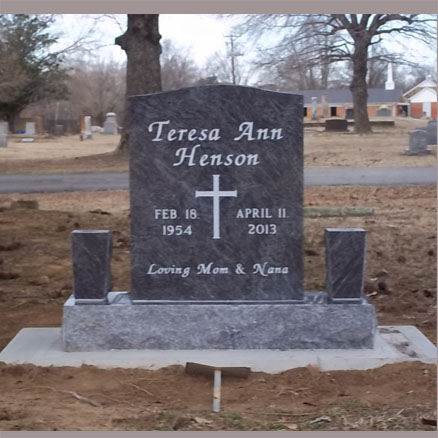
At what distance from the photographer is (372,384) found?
16.6 feet

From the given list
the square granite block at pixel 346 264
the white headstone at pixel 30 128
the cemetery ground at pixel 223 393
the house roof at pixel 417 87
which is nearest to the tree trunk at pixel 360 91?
→ the white headstone at pixel 30 128

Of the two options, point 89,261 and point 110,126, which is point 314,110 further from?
point 89,261

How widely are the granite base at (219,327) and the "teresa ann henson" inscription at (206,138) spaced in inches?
38.9

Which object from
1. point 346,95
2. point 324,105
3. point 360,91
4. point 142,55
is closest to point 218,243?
point 142,55

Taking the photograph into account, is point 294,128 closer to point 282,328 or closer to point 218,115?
point 218,115

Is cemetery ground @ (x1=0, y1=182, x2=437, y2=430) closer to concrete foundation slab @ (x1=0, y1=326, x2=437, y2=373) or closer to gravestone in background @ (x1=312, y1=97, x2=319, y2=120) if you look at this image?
concrete foundation slab @ (x1=0, y1=326, x2=437, y2=373)

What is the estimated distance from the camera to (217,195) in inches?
221

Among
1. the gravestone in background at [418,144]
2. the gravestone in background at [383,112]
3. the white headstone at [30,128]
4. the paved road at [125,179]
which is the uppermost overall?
the gravestone in background at [383,112]

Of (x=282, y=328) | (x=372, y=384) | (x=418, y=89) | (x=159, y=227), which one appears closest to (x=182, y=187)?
(x=159, y=227)

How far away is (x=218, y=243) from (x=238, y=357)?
2.61 feet

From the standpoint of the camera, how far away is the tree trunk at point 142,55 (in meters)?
21.3

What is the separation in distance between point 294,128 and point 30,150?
113 ft

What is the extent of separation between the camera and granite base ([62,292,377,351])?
220 inches

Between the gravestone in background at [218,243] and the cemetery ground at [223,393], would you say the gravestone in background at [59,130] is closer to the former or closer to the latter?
the cemetery ground at [223,393]
